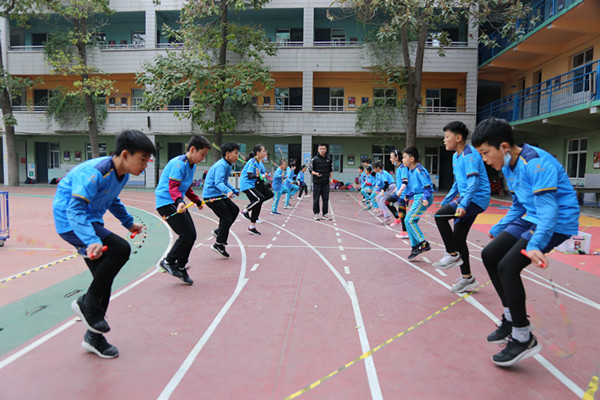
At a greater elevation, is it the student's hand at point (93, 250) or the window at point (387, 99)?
the window at point (387, 99)

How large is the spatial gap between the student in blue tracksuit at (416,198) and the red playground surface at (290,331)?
35 cm

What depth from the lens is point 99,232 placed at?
11.5 ft

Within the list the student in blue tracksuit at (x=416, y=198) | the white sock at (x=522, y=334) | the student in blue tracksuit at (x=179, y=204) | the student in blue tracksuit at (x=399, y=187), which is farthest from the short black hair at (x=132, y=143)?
the student in blue tracksuit at (x=399, y=187)

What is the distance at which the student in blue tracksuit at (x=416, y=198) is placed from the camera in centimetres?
720

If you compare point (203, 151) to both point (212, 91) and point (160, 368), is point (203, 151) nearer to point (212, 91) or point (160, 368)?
point (160, 368)

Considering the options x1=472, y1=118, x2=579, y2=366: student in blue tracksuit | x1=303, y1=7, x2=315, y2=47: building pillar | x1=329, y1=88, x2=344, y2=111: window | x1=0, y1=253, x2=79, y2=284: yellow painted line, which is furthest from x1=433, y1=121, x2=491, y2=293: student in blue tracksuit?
x1=329, y1=88, x2=344, y2=111: window

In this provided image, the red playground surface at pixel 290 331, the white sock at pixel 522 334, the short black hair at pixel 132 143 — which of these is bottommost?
the red playground surface at pixel 290 331

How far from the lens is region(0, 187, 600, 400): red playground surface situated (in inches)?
121

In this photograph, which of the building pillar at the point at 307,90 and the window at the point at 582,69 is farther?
the building pillar at the point at 307,90

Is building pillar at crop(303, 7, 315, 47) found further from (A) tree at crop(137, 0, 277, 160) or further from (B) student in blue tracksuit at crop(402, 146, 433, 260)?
(B) student in blue tracksuit at crop(402, 146, 433, 260)

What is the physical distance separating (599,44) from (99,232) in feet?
65.8

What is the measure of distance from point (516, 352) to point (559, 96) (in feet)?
59.3

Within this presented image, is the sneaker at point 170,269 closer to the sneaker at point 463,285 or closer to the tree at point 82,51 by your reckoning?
the sneaker at point 463,285

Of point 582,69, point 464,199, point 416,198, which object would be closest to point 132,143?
point 464,199
